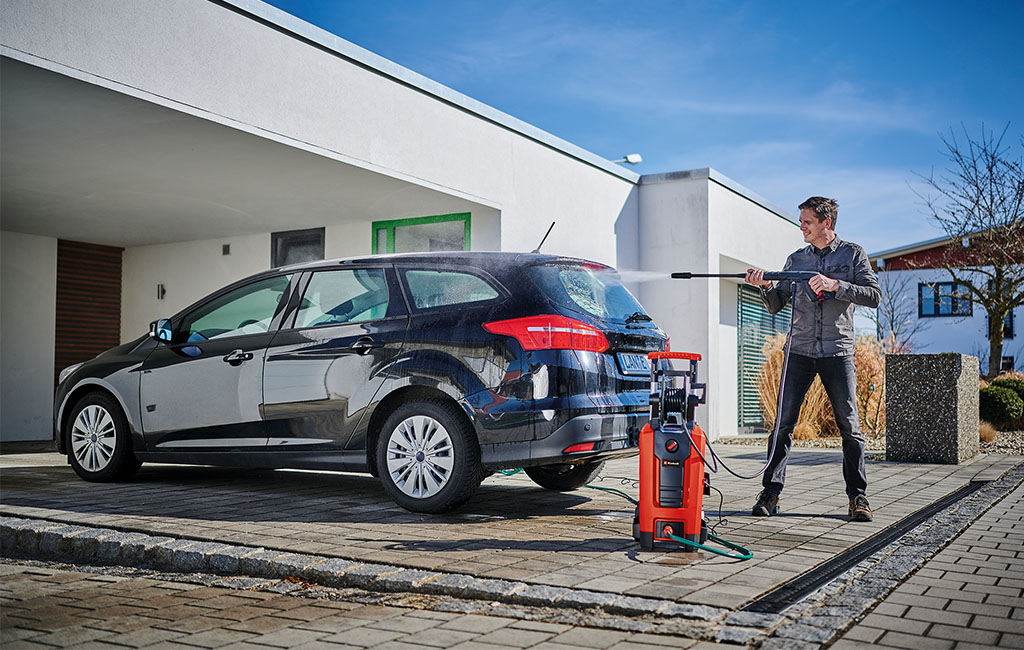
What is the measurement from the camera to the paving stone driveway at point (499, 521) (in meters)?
4.36

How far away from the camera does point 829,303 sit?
20.2 ft

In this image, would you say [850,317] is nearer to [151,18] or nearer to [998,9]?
[151,18]

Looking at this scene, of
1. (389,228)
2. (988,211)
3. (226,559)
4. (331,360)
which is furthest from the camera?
(988,211)

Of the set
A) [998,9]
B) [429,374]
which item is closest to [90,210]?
[429,374]

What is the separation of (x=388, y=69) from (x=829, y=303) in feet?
17.7

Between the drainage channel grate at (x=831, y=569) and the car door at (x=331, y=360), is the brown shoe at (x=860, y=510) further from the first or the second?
the car door at (x=331, y=360)

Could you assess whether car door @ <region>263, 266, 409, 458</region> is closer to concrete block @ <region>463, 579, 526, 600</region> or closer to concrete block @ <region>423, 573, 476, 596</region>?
concrete block @ <region>423, 573, 476, 596</region>

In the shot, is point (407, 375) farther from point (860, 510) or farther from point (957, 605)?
point (957, 605)

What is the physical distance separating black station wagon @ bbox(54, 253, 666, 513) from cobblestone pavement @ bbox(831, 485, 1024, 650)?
2.02 meters

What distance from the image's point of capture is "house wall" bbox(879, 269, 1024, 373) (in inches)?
1588

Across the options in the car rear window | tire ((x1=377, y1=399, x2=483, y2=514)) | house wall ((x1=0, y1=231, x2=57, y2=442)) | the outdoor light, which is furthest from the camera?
the outdoor light

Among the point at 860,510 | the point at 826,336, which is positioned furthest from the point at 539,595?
the point at 826,336

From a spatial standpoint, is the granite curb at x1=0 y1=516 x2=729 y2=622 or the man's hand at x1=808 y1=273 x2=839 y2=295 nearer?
the granite curb at x1=0 y1=516 x2=729 y2=622

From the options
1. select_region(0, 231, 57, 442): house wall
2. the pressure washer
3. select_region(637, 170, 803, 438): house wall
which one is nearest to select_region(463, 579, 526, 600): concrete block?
the pressure washer
